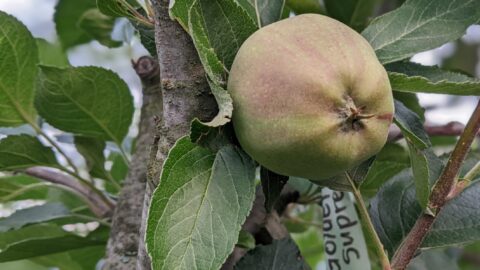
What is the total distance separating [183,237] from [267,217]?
0.93ft

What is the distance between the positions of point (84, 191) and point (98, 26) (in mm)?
276

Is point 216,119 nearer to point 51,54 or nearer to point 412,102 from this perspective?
point 412,102

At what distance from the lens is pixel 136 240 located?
0.79 metres

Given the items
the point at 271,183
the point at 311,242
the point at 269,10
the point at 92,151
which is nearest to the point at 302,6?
the point at 269,10

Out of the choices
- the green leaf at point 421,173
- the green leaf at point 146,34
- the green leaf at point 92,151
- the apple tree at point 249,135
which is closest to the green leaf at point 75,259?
the apple tree at point 249,135

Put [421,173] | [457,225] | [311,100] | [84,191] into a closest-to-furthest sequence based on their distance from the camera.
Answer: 1. [311,100]
2. [421,173]
3. [457,225]
4. [84,191]

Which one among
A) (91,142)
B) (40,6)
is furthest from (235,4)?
(40,6)

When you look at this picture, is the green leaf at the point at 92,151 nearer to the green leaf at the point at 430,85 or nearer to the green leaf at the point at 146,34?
the green leaf at the point at 146,34

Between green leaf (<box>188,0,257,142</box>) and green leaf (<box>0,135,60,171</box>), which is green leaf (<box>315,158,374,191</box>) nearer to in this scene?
green leaf (<box>188,0,257,142</box>)

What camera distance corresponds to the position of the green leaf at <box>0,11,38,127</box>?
88 centimetres

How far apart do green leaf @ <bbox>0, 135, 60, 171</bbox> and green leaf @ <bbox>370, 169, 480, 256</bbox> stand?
44cm

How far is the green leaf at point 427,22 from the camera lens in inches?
25.2

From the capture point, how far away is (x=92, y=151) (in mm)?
984

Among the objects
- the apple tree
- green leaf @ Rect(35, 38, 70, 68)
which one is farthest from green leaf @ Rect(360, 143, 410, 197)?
green leaf @ Rect(35, 38, 70, 68)
